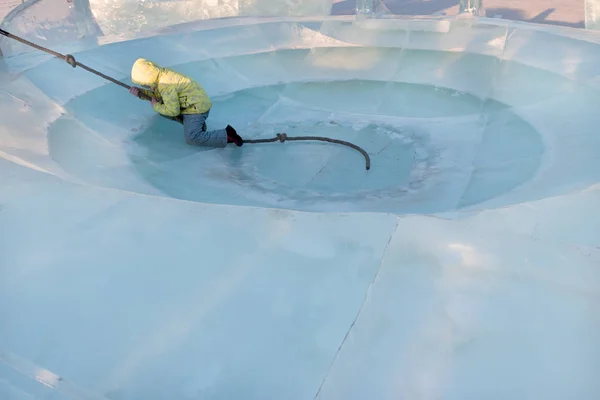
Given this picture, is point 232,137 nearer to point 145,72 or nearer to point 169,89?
point 169,89

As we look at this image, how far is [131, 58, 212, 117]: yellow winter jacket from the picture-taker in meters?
4.36

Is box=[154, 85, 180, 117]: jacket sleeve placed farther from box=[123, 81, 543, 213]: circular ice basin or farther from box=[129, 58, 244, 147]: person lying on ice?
box=[123, 81, 543, 213]: circular ice basin

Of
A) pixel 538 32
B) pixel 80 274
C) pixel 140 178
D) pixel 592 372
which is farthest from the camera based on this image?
pixel 538 32

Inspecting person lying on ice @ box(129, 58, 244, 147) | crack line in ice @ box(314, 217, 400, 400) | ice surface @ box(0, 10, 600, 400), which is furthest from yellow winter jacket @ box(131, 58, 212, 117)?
crack line in ice @ box(314, 217, 400, 400)

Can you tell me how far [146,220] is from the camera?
2.27 m

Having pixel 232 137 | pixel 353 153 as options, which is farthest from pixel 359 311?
pixel 232 137

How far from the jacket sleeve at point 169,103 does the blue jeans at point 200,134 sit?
0.13 m

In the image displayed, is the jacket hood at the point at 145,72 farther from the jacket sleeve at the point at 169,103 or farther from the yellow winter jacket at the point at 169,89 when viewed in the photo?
the jacket sleeve at the point at 169,103

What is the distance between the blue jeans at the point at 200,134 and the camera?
176 inches

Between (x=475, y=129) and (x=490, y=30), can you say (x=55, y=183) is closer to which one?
(x=475, y=129)

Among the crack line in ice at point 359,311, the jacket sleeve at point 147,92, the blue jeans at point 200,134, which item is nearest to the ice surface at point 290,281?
the crack line in ice at point 359,311

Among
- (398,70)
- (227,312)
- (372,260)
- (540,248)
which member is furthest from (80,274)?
(398,70)

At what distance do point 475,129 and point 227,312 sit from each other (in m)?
3.73

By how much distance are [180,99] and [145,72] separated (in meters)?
0.35
